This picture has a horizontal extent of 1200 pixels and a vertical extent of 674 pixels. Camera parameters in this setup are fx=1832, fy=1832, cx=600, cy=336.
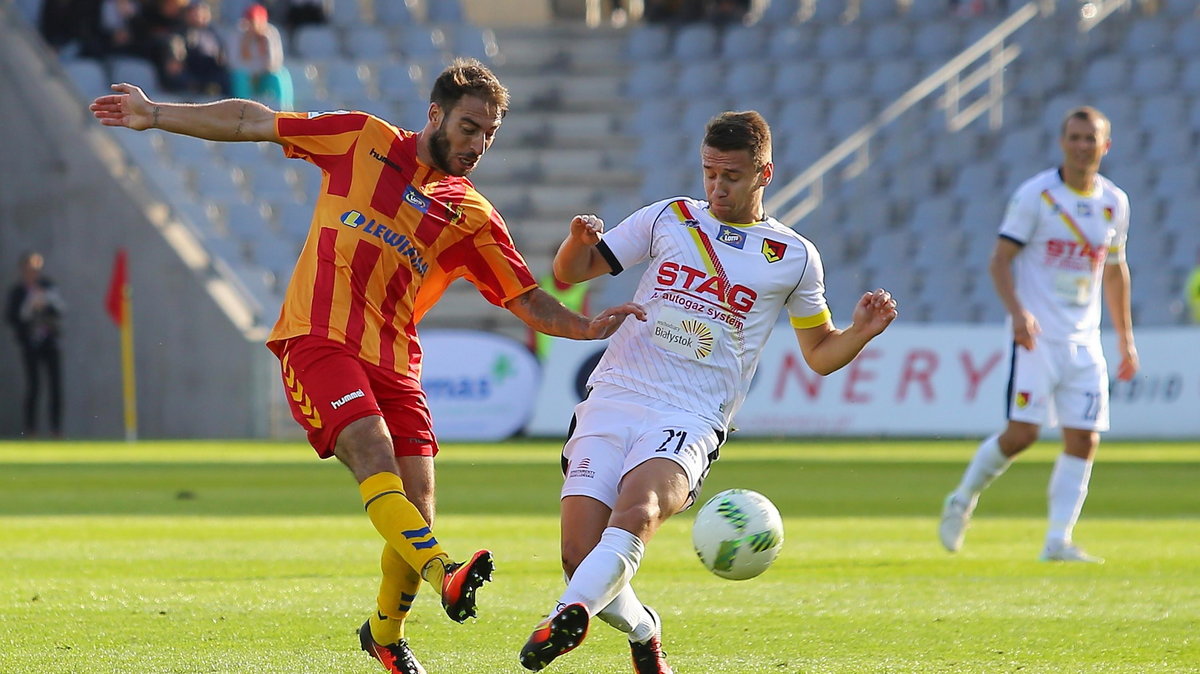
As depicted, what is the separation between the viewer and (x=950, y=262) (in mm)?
23625

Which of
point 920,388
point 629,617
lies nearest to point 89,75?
point 920,388

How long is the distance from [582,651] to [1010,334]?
164 inches

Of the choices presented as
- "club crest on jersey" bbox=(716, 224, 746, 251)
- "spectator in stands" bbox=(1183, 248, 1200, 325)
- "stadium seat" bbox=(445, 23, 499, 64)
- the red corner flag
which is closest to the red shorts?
"club crest on jersey" bbox=(716, 224, 746, 251)

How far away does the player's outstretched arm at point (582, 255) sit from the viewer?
608 centimetres

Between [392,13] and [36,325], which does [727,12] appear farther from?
[36,325]

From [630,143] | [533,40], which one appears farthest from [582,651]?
[533,40]

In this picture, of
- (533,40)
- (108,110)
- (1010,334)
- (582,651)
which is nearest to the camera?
(108,110)

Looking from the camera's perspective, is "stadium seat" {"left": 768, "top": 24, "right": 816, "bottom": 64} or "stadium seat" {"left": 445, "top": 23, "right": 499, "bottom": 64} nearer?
"stadium seat" {"left": 768, "top": 24, "right": 816, "bottom": 64}

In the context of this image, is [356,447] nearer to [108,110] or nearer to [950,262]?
[108,110]

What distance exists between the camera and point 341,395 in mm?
5863

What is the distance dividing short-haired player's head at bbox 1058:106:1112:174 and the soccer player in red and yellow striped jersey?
435cm

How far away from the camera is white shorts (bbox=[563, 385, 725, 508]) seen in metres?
5.87

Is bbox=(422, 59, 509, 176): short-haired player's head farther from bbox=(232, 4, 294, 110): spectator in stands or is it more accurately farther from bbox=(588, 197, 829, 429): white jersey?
bbox=(232, 4, 294, 110): spectator in stands

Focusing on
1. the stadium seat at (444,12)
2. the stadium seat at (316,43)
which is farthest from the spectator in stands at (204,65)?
the stadium seat at (444,12)
